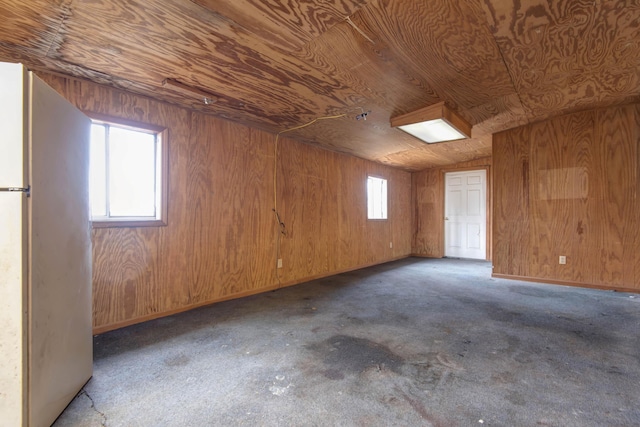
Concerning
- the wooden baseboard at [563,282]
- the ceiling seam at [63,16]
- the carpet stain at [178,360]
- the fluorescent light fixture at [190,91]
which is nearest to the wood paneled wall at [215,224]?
the fluorescent light fixture at [190,91]

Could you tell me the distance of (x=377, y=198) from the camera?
20.5 ft

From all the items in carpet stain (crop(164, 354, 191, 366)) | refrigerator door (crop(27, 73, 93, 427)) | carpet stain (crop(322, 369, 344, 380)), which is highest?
refrigerator door (crop(27, 73, 93, 427))

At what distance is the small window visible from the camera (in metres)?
6.00

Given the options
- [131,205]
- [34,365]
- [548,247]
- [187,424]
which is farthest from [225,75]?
[548,247]

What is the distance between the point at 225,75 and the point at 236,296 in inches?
92.8

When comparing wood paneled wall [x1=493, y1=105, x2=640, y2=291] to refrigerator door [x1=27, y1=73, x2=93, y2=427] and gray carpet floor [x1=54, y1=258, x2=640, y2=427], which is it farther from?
refrigerator door [x1=27, y1=73, x2=93, y2=427]

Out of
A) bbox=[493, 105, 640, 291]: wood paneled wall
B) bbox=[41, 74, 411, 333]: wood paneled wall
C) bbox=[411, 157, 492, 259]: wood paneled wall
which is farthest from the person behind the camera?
bbox=[411, 157, 492, 259]: wood paneled wall

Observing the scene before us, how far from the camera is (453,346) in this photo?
223 centimetres

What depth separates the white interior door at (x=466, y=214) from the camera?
6.38m

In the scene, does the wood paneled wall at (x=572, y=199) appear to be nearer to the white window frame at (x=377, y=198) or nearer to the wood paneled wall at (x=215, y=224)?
the white window frame at (x=377, y=198)

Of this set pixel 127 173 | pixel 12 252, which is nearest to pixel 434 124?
pixel 127 173

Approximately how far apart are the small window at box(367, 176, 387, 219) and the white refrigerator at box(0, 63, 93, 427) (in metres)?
4.86

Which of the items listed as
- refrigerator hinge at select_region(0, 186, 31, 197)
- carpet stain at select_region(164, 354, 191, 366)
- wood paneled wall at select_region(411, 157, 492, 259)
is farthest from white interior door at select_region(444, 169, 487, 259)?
refrigerator hinge at select_region(0, 186, 31, 197)

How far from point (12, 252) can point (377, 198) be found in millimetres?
5623
